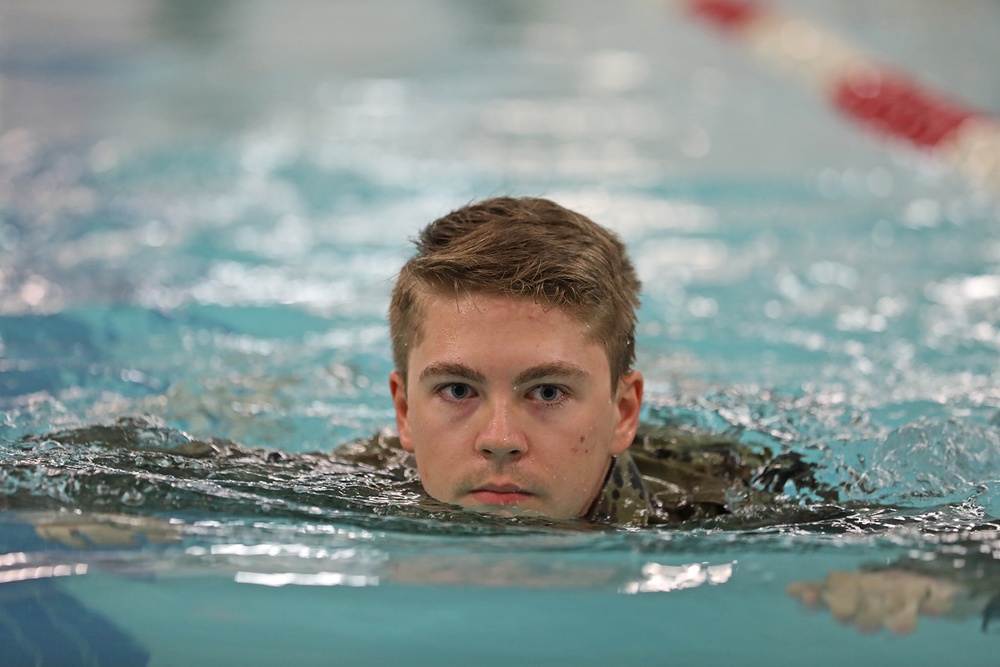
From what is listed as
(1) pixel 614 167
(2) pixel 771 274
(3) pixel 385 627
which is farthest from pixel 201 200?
(3) pixel 385 627

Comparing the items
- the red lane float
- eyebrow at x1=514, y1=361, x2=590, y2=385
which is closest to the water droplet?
eyebrow at x1=514, y1=361, x2=590, y2=385

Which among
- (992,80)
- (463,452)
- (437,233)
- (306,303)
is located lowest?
(463,452)

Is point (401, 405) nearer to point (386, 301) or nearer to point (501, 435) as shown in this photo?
point (501, 435)

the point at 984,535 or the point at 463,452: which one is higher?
the point at 463,452

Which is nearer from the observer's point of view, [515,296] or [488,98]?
[515,296]

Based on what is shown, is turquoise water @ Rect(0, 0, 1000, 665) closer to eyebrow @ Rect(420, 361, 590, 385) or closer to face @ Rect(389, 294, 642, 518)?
face @ Rect(389, 294, 642, 518)

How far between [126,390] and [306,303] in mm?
1003

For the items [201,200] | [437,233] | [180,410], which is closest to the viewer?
[437,233]

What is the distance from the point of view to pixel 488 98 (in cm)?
738

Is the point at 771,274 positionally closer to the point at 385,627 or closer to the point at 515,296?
the point at 515,296

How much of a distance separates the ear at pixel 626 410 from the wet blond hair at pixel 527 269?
1.0 inches

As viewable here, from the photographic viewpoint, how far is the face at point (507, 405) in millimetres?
1758

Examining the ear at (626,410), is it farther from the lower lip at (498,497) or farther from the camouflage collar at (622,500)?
the lower lip at (498,497)

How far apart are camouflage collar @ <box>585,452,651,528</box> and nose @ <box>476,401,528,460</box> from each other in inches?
9.5
